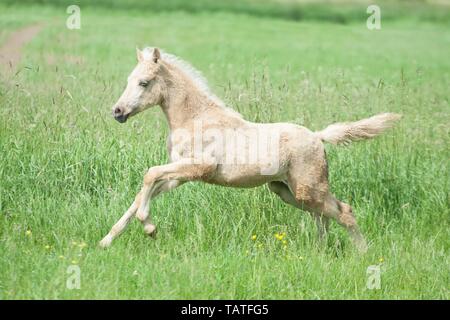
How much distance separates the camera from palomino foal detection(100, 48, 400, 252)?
Answer: 21.8 feet

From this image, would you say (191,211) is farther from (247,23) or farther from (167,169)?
(247,23)

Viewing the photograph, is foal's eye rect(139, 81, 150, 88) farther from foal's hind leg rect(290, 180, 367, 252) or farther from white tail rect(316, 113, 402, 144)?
white tail rect(316, 113, 402, 144)

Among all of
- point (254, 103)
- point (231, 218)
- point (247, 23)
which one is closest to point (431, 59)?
point (247, 23)

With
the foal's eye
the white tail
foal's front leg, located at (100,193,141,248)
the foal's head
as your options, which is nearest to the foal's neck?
the foal's head

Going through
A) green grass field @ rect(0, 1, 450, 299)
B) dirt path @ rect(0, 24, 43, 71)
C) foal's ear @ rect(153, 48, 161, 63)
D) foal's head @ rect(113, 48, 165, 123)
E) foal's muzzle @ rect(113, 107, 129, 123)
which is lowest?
green grass field @ rect(0, 1, 450, 299)

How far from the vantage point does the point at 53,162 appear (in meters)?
8.16

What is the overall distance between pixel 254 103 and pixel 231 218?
6.66 ft

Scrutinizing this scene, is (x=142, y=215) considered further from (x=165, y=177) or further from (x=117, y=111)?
(x=117, y=111)

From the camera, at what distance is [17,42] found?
21.2 metres

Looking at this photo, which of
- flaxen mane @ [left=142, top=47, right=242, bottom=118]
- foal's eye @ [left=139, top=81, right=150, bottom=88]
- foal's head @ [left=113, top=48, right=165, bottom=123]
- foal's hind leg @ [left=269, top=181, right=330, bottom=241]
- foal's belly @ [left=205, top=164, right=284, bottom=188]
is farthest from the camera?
foal's hind leg @ [left=269, top=181, right=330, bottom=241]

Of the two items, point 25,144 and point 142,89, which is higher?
point 142,89

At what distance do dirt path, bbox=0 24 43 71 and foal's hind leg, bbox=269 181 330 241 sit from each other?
1059 cm
